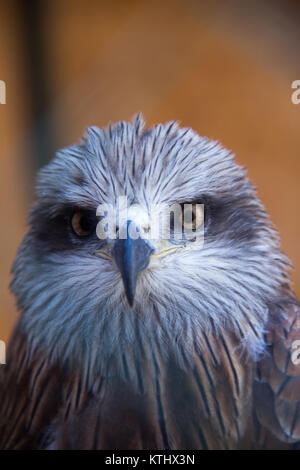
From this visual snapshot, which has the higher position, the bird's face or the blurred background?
the blurred background

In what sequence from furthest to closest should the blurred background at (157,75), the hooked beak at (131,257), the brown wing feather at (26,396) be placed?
the blurred background at (157,75)
the brown wing feather at (26,396)
the hooked beak at (131,257)

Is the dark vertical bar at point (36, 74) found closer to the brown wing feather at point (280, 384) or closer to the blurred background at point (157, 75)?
the blurred background at point (157, 75)

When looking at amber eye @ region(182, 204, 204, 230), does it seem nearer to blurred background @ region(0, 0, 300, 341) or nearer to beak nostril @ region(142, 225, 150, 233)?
beak nostril @ region(142, 225, 150, 233)

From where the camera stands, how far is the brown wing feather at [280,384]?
66 cm

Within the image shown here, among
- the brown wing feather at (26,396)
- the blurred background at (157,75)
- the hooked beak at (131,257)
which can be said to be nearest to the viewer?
the hooked beak at (131,257)

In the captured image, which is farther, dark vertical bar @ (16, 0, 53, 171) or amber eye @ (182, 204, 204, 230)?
dark vertical bar @ (16, 0, 53, 171)

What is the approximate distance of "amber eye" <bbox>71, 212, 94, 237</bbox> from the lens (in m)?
0.68

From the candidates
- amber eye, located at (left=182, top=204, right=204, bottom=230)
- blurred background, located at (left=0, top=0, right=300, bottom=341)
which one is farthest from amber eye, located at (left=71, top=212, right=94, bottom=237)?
blurred background, located at (left=0, top=0, right=300, bottom=341)

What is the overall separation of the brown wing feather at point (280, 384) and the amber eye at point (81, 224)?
27 centimetres

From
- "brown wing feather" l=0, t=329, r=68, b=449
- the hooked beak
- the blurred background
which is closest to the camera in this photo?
the hooked beak

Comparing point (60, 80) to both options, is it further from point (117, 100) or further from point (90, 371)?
point (90, 371)

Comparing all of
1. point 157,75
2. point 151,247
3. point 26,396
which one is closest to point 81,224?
point 151,247

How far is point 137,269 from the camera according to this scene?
602mm

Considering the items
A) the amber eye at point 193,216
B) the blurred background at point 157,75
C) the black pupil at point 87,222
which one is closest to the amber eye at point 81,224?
the black pupil at point 87,222
